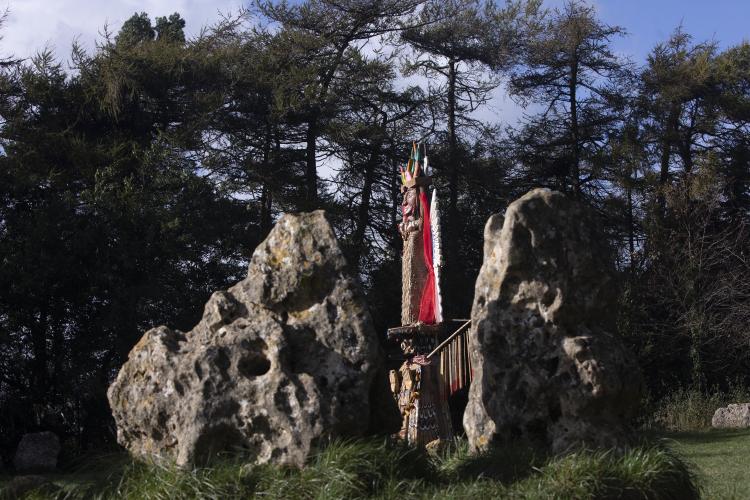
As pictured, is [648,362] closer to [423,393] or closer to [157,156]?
[423,393]

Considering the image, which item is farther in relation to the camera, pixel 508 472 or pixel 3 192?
pixel 3 192

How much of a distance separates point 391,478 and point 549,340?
186cm

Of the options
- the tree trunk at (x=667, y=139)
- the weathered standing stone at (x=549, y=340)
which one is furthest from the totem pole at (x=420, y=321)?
the tree trunk at (x=667, y=139)

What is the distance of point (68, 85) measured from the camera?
2031cm

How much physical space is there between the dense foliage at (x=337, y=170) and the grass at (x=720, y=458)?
504cm

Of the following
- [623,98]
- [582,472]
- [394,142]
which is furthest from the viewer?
[623,98]

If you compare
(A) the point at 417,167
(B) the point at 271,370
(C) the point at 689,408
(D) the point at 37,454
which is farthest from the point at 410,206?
(B) the point at 271,370

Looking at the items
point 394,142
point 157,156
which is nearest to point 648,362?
point 394,142

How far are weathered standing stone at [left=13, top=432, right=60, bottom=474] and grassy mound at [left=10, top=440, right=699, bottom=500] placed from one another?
30.6 feet

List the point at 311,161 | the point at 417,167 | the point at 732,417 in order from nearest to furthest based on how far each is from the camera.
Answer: the point at 417,167 → the point at 732,417 → the point at 311,161

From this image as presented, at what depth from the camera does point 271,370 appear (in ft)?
18.8

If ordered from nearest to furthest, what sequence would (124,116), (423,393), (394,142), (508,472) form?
(508,472), (423,393), (124,116), (394,142)

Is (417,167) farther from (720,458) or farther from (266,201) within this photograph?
(266,201)

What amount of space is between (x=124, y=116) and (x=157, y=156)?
1993 mm
